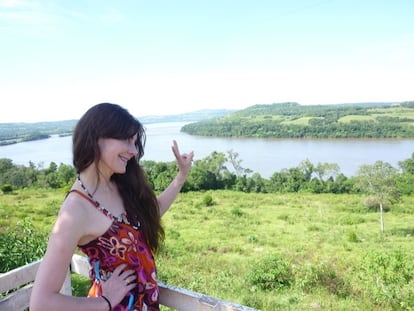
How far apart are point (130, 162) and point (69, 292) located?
1.99ft

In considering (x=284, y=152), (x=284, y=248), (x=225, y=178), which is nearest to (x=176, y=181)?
(x=284, y=248)

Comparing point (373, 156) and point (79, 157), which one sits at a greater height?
point (79, 157)

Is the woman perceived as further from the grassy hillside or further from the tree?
the tree

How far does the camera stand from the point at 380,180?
17.3 metres

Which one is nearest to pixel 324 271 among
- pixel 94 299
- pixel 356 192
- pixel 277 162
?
pixel 94 299

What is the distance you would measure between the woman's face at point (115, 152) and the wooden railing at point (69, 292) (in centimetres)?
37

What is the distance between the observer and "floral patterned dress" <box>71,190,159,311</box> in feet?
3.14

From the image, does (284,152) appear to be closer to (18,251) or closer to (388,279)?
(388,279)

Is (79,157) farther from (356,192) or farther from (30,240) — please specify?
(356,192)

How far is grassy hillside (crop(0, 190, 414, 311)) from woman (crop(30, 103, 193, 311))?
3.15 metres

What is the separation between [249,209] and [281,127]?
171 ft

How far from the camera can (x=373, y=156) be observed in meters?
44.3

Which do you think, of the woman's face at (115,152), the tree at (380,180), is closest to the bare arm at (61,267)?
the woman's face at (115,152)

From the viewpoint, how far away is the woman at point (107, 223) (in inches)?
34.2
